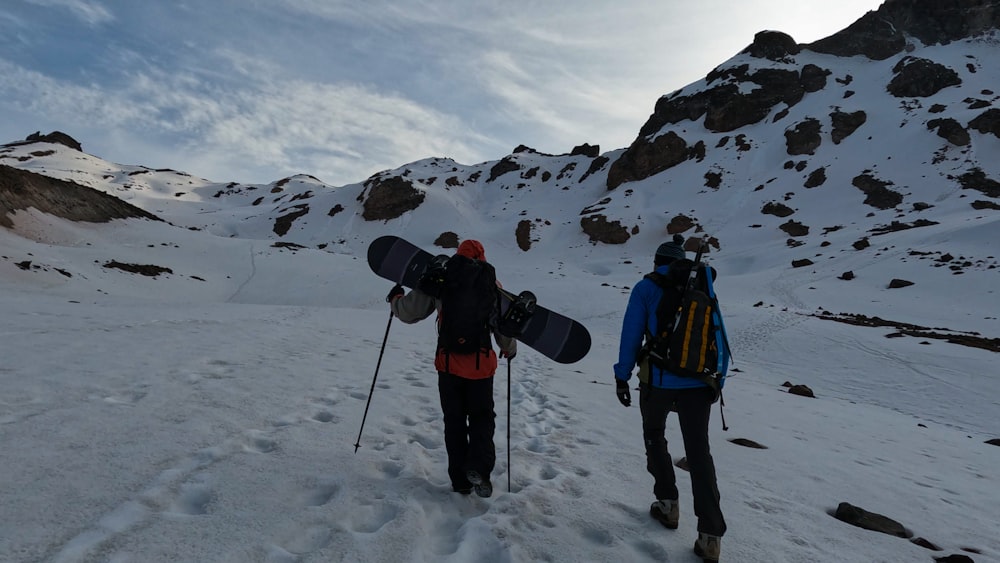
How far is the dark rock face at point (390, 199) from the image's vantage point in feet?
256

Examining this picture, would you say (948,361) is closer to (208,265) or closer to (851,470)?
(851,470)

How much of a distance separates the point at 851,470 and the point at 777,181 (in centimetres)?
7139

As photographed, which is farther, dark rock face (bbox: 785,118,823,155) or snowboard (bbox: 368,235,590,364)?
dark rock face (bbox: 785,118,823,155)

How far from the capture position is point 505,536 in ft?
12.3

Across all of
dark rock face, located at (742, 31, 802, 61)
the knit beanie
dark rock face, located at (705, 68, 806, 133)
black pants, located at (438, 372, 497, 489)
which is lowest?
black pants, located at (438, 372, 497, 489)

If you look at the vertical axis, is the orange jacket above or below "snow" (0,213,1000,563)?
above

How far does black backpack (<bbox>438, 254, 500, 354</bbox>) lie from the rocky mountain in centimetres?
3057

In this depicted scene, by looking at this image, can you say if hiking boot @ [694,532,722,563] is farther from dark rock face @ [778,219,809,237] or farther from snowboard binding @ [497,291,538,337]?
dark rock face @ [778,219,809,237]

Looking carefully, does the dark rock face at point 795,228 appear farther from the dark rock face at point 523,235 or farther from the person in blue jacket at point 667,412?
the person in blue jacket at point 667,412

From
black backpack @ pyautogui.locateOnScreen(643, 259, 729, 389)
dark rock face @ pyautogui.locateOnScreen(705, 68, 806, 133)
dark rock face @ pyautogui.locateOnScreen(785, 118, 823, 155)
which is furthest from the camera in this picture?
dark rock face @ pyautogui.locateOnScreen(705, 68, 806, 133)

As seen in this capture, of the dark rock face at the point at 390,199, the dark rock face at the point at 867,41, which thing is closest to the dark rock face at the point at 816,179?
the dark rock face at the point at 867,41

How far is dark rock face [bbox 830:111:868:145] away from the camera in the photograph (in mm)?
71562

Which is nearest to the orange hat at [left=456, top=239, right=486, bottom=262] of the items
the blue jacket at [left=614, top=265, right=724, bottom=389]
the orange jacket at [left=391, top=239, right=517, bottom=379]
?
the orange jacket at [left=391, top=239, right=517, bottom=379]

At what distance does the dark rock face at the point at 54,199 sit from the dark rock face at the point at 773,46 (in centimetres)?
11018
